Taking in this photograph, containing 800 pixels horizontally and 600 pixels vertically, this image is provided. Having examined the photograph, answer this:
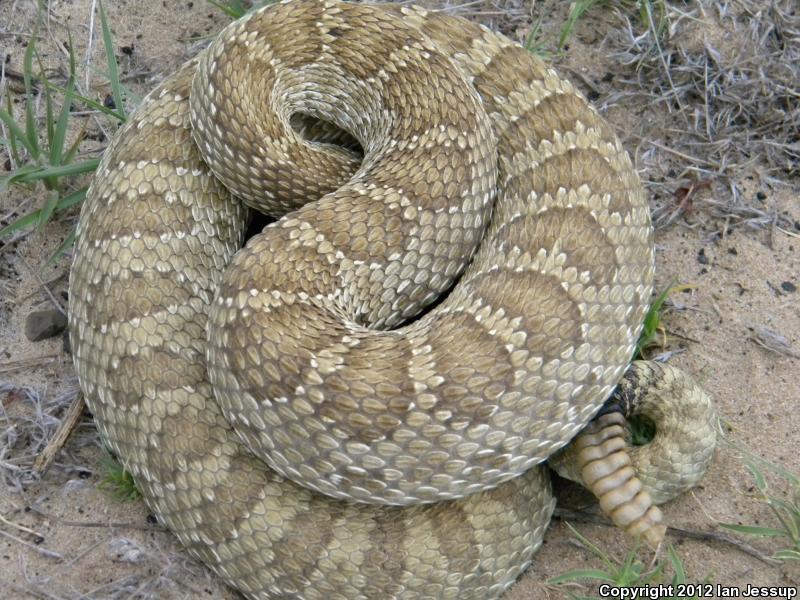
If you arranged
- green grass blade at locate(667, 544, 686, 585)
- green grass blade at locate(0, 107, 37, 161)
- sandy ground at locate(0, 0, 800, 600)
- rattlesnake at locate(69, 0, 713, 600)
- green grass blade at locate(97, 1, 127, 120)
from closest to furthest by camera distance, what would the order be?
rattlesnake at locate(69, 0, 713, 600) → green grass blade at locate(667, 544, 686, 585) → sandy ground at locate(0, 0, 800, 600) → green grass blade at locate(0, 107, 37, 161) → green grass blade at locate(97, 1, 127, 120)

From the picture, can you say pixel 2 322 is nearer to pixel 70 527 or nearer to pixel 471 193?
pixel 70 527

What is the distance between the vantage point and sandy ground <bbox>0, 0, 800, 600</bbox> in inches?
161

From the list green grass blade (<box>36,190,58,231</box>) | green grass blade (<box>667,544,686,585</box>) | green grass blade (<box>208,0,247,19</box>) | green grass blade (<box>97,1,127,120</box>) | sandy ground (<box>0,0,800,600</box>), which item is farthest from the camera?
green grass blade (<box>208,0,247,19</box>)

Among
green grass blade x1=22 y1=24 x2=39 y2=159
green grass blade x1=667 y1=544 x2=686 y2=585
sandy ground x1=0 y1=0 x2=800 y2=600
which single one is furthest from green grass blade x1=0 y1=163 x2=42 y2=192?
green grass blade x1=667 y1=544 x2=686 y2=585

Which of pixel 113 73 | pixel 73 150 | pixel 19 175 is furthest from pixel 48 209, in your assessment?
pixel 113 73

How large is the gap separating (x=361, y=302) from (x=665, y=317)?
5.35ft

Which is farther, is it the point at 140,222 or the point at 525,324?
the point at 140,222

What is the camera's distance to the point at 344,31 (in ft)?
14.0

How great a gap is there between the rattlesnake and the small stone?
389 millimetres

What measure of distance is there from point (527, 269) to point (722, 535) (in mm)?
1476

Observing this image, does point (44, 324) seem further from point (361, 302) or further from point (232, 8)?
point (232, 8)

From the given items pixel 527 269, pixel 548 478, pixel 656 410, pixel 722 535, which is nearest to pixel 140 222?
pixel 527 269

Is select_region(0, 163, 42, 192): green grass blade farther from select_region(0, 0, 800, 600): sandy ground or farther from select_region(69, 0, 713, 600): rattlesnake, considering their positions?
select_region(69, 0, 713, 600): rattlesnake

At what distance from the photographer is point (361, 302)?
13.4ft
